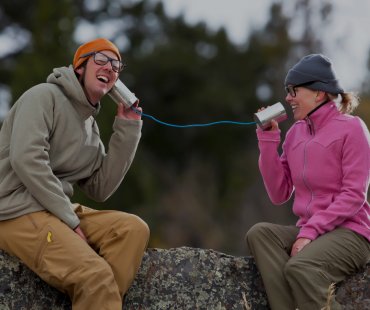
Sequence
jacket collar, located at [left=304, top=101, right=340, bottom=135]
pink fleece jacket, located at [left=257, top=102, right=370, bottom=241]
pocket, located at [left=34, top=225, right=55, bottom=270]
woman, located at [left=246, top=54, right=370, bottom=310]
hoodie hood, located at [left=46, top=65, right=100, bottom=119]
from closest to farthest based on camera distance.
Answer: pocket, located at [left=34, top=225, right=55, bottom=270]
woman, located at [left=246, top=54, right=370, bottom=310]
pink fleece jacket, located at [left=257, top=102, right=370, bottom=241]
hoodie hood, located at [left=46, top=65, right=100, bottom=119]
jacket collar, located at [left=304, top=101, right=340, bottom=135]

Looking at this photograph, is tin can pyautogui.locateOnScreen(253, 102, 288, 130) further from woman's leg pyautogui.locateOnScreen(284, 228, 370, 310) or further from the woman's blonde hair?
woman's leg pyautogui.locateOnScreen(284, 228, 370, 310)

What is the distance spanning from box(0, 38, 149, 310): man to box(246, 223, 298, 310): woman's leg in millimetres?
556

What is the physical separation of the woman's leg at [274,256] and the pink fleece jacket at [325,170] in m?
0.10

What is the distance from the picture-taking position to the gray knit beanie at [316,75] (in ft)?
16.3

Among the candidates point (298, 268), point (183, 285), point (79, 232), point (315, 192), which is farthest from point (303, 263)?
point (79, 232)

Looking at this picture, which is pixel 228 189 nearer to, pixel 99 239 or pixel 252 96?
pixel 252 96

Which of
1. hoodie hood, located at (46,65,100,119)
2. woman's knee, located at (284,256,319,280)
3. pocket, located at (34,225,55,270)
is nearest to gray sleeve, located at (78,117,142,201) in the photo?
hoodie hood, located at (46,65,100,119)

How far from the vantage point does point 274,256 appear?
4.70 meters

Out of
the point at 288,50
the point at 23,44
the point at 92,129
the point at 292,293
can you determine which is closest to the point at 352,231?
the point at 292,293

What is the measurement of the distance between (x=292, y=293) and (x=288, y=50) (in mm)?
28014

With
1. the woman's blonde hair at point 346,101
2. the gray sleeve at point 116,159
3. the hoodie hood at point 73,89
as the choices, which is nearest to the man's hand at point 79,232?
the gray sleeve at point 116,159

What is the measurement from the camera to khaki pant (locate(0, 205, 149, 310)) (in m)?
4.36

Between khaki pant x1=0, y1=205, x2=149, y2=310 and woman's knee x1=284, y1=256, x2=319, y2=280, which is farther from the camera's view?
woman's knee x1=284, y1=256, x2=319, y2=280

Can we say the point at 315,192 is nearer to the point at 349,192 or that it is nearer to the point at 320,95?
the point at 349,192
